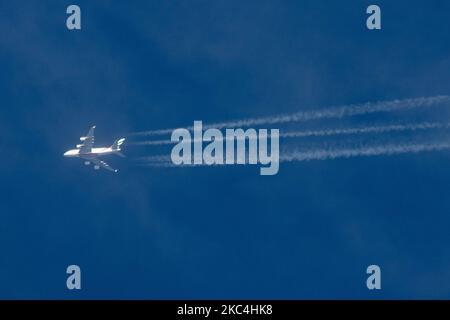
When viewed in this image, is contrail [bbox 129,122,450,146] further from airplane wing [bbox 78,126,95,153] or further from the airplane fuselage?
airplane wing [bbox 78,126,95,153]

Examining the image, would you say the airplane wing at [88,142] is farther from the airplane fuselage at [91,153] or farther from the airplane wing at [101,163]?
the airplane wing at [101,163]

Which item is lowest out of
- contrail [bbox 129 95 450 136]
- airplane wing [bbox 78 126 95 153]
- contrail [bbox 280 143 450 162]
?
contrail [bbox 280 143 450 162]

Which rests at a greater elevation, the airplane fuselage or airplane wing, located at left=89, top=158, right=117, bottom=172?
the airplane fuselage

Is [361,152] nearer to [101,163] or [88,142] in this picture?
[101,163]

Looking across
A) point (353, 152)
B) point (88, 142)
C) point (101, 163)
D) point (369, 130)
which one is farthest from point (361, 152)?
point (88, 142)

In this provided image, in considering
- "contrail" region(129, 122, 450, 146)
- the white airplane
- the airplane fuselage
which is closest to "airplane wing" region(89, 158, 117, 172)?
the white airplane
